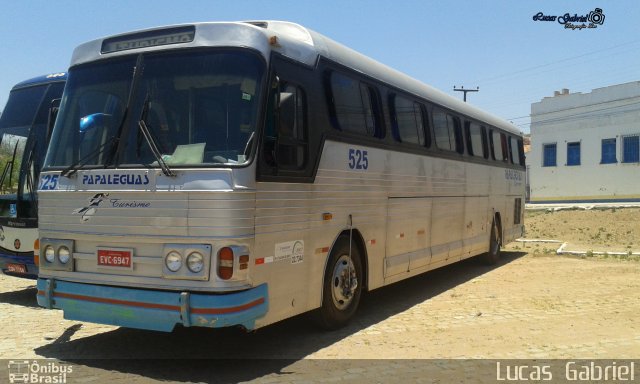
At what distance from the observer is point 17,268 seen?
29.5ft

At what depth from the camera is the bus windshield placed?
5508 mm

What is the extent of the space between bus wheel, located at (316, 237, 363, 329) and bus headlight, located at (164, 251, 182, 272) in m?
2.08

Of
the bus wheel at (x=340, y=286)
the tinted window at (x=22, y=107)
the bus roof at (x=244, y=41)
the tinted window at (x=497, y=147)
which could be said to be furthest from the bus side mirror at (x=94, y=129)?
the tinted window at (x=497, y=147)

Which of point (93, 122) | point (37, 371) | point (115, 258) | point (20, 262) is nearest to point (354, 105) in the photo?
point (93, 122)

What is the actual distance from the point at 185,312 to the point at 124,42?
2.93 metres

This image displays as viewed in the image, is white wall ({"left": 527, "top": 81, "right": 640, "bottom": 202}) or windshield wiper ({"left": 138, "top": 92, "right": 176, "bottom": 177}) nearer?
windshield wiper ({"left": 138, "top": 92, "right": 176, "bottom": 177})

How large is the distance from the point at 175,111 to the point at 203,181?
0.84m

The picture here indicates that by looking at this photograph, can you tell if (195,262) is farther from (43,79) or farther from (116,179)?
(43,79)

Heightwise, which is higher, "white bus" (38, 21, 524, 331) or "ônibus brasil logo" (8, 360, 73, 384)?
"white bus" (38, 21, 524, 331)

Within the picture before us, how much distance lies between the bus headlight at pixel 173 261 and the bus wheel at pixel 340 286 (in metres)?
2.08

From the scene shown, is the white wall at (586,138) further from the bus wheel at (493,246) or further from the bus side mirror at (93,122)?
the bus side mirror at (93,122)

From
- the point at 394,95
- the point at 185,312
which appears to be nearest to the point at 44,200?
the point at 185,312

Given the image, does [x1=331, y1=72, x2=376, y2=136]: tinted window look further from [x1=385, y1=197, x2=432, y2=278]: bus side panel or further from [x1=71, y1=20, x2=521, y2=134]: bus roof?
[x1=385, y1=197, x2=432, y2=278]: bus side panel

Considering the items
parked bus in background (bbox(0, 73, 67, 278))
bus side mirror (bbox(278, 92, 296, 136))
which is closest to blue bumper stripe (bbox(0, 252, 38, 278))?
parked bus in background (bbox(0, 73, 67, 278))
